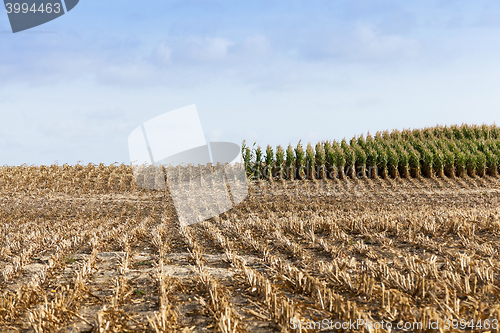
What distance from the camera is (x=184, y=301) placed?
4.73m

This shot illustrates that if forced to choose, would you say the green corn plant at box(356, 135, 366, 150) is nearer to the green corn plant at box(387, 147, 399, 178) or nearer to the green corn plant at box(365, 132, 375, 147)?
the green corn plant at box(365, 132, 375, 147)

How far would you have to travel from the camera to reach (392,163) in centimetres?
2175

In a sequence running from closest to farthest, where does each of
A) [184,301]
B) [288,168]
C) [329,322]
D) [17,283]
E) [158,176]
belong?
[329,322] < [184,301] < [17,283] < [288,168] < [158,176]

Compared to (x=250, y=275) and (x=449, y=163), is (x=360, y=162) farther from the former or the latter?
(x=250, y=275)

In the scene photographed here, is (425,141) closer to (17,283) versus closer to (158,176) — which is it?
(158,176)

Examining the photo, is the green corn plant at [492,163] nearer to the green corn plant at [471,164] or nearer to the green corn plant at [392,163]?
the green corn plant at [471,164]

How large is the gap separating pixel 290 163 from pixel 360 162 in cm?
417

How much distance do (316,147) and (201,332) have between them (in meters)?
19.4

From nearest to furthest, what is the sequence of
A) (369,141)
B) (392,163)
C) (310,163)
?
(392,163) → (310,163) → (369,141)

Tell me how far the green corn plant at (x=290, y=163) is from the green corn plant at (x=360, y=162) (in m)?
3.81

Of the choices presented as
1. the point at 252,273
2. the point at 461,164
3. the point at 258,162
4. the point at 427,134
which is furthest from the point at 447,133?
the point at 252,273

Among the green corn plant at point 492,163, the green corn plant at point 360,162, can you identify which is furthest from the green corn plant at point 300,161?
the green corn plant at point 492,163

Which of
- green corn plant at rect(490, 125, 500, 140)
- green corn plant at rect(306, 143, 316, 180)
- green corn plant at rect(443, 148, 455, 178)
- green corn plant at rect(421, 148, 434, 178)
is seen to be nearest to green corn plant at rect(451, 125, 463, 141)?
green corn plant at rect(490, 125, 500, 140)

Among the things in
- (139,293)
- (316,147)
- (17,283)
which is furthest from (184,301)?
(316,147)
